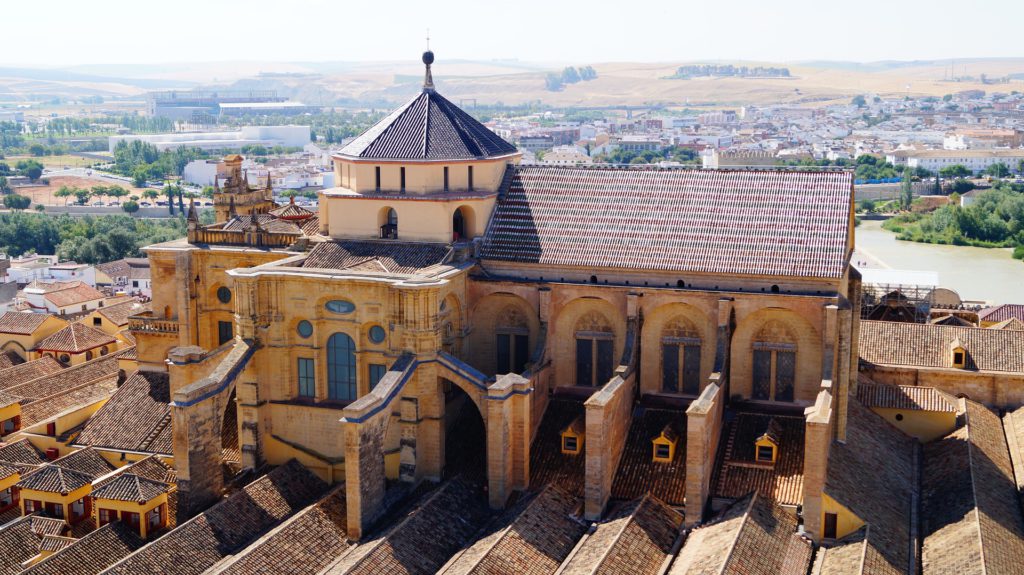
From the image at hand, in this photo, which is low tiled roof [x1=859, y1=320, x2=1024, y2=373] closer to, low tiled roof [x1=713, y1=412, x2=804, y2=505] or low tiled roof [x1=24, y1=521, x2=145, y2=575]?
low tiled roof [x1=713, y1=412, x2=804, y2=505]

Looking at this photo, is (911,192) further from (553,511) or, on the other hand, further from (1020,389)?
(553,511)

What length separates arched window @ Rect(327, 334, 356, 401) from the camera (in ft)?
119

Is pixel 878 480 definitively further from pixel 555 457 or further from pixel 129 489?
pixel 129 489

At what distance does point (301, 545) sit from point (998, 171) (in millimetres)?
156750

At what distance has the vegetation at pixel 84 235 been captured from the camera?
322ft

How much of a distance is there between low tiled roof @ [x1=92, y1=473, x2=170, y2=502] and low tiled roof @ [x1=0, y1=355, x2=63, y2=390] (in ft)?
58.8

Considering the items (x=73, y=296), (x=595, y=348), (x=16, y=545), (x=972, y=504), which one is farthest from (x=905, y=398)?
(x=73, y=296)

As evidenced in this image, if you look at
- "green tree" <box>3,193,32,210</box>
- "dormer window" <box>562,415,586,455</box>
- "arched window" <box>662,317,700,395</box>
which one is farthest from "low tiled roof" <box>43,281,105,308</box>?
"green tree" <box>3,193,32,210</box>

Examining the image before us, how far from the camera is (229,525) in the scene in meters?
31.4

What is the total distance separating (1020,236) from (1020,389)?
7349cm

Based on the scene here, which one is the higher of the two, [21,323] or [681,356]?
[681,356]

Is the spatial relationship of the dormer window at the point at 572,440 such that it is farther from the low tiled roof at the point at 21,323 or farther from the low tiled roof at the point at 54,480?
the low tiled roof at the point at 21,323

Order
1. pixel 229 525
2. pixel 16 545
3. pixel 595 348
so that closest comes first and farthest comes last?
pixel 229 525 < pixel 16 545 < pixel 595 348

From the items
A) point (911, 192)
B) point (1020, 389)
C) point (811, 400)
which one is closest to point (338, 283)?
point (811, 400)
